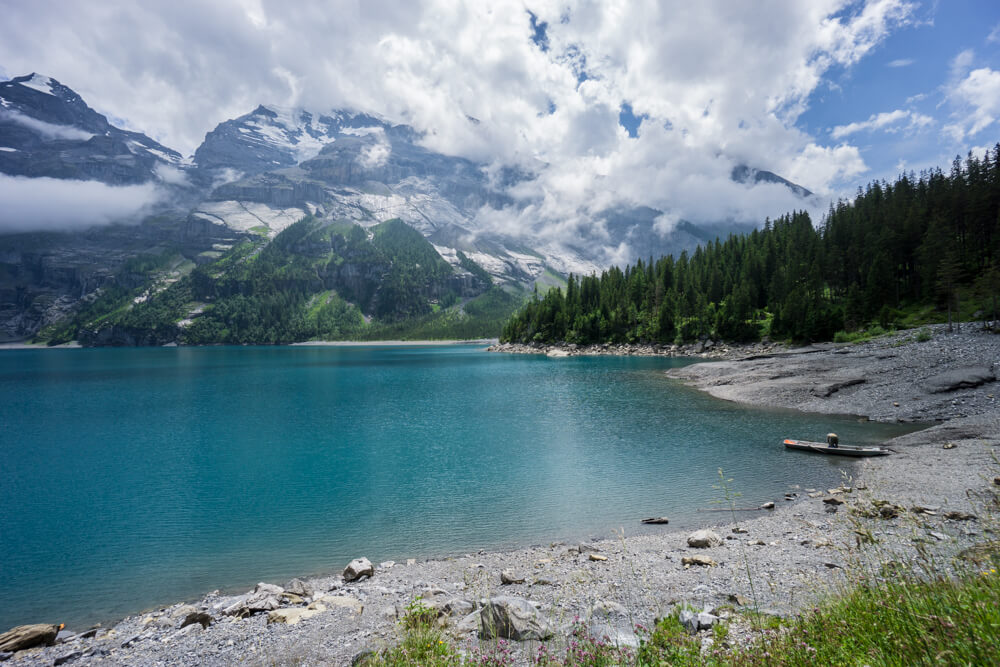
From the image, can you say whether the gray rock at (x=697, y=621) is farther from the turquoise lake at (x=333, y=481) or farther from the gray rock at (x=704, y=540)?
the turquoise lake at (x=333, y=481)

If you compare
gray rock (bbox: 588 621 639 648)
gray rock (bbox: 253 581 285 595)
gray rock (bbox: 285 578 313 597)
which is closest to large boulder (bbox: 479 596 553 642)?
gray rock (bbox: 588 621 639 648)

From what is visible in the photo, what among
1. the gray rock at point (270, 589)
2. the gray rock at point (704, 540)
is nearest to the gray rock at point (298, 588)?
the gray rock at point (270, 589)

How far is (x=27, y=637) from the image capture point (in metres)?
11.0

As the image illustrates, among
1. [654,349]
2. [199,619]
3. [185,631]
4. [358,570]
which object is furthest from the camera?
[654,349]

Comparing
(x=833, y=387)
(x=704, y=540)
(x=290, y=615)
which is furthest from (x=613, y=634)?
(x=833, y=387)

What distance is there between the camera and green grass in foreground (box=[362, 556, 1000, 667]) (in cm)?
359

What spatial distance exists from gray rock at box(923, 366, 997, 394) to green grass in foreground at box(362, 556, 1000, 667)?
36876mm

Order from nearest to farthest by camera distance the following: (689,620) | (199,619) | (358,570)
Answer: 1. (689,620)
2. (199,619)
3. (358,570)

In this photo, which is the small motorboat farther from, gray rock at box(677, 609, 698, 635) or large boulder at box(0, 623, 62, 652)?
large boulder at box(0, 623, 62, 652)

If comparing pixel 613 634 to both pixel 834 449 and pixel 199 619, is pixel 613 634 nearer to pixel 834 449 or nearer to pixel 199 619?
pixel 199 619

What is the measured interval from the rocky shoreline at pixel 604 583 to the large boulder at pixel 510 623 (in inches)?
1.7

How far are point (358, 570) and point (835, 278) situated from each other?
108204mm

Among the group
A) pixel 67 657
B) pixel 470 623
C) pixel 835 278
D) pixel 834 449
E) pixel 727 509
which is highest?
pixel 835 278

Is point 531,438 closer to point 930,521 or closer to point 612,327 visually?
point 930,521
